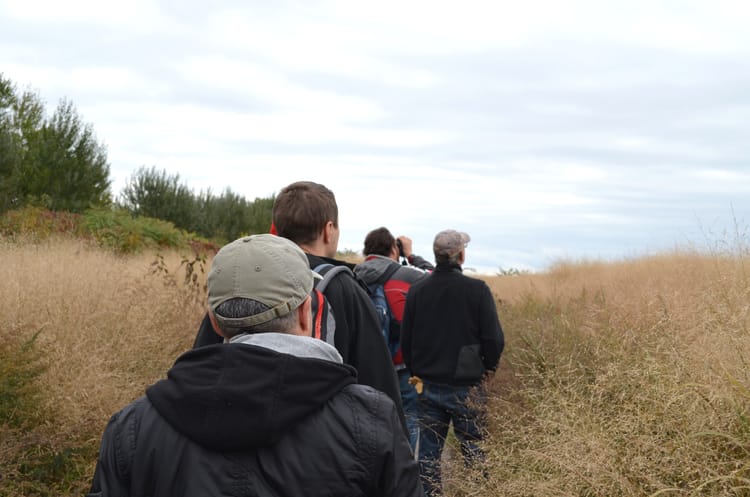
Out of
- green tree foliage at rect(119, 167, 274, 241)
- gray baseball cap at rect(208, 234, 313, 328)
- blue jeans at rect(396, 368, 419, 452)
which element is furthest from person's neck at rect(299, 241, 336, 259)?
green tree foliage at rect(119, 167, 274, 241)

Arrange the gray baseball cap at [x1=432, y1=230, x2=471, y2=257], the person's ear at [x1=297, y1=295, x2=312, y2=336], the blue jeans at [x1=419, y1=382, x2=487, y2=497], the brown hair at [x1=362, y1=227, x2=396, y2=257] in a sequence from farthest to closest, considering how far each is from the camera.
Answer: the brown hair at [x1=362, y1=227, x2=396, y2=257]
the gray baseball cap at [x1=432, y1=230, x2=471, y2=257]
the blue jeans at [x1=419, y1=382, x2=487, y2=497]
the person's ear at [x1=297, y1=295, x2=312, y2=336]

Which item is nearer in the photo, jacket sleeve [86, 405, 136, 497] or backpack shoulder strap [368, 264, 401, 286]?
jacket sleeve [86, 405, 136, 497]

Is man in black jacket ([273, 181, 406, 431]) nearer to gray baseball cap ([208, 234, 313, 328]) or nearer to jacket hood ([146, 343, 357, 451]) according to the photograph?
gray baseball cap ([208, 234, 313, 328])

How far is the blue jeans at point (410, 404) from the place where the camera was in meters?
5.44

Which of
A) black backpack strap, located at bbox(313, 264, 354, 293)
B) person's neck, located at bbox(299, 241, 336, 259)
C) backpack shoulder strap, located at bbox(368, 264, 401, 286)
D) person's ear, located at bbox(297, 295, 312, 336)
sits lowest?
backpack shoulder strap, located at bbox(368, 264, 401, 286)

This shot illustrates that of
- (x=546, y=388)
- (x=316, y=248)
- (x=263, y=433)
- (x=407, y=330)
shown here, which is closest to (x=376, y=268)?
(x=407, y=330)

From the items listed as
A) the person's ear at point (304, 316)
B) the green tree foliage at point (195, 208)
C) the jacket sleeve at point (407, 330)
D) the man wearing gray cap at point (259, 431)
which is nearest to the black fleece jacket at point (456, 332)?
the jacket sleeve at point (407, 330)

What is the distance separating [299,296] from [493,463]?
311 centimetres

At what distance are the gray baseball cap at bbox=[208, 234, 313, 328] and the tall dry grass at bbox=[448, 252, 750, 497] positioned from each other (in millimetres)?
2399

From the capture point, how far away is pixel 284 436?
164 cm

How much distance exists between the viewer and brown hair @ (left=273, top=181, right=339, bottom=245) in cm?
294

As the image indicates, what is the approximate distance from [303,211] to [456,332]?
276 cm

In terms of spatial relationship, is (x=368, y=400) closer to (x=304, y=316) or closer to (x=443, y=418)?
(x=304, y=316)

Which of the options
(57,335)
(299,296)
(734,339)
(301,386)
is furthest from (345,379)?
(57,335)
